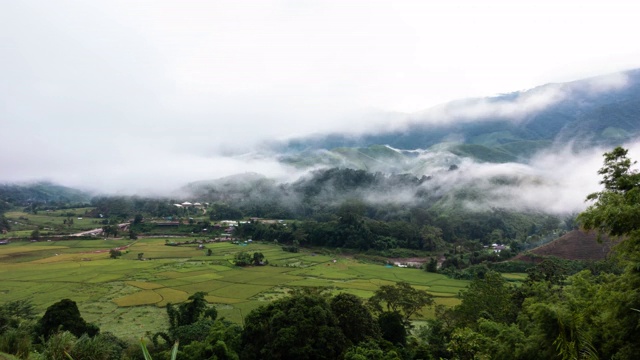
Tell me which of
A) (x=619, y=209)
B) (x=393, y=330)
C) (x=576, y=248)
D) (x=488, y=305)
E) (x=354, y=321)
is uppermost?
(x=619, y=209)

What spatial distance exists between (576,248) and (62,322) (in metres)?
74.8

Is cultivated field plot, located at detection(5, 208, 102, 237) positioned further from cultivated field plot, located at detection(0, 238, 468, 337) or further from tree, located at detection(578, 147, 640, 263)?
tree, located at detection(578, 147, 640, 263)

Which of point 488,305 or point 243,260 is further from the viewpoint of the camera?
point 243,260

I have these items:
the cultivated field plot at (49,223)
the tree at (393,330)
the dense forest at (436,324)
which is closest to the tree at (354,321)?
the dense forest at (436,324)

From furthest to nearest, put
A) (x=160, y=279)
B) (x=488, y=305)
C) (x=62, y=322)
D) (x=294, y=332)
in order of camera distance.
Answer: (x=160, y=279), (x=488, y=305), (x=62, y=322), (x=294, y=332)

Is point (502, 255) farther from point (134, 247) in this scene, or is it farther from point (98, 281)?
point (134, 247)

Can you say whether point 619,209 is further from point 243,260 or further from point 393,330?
point 243,260

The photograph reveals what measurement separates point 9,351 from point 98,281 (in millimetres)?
33028

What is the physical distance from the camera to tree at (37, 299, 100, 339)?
87.2 ft

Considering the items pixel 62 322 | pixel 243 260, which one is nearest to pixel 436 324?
pixel 62 322

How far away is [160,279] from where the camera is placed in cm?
5038

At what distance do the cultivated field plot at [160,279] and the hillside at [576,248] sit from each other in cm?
2312

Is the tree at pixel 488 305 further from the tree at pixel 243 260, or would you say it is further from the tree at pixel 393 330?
the tree at pixel 243 260

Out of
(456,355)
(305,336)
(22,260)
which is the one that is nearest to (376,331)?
(305,336)
